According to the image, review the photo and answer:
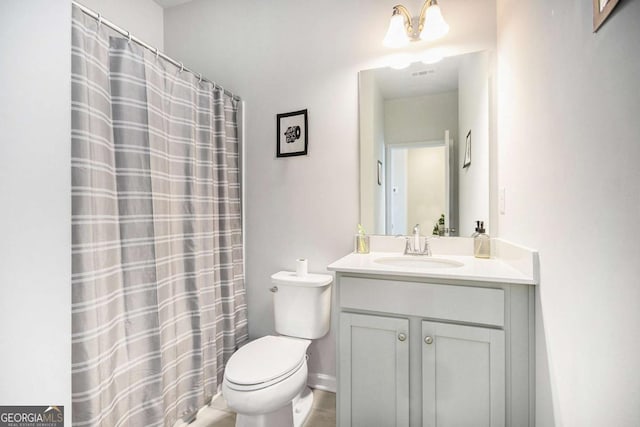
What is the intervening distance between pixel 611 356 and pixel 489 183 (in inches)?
44.1

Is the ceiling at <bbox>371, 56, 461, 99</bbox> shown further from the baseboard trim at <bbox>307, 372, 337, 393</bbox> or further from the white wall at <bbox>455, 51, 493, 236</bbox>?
the baseboard trim at <bbox>307, 372, 337, 393</bbox>

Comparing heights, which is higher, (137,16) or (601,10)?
(137,16)

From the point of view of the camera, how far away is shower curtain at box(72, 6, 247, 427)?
1116 mm

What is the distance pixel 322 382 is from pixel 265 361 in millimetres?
710

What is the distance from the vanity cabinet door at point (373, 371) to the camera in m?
1.25

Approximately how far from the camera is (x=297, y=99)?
1.97 metres

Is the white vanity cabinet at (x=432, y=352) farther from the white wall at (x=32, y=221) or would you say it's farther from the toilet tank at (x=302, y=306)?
the white wall at (x=32, y=221)

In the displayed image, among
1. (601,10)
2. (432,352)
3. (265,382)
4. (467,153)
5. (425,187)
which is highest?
(601,10)

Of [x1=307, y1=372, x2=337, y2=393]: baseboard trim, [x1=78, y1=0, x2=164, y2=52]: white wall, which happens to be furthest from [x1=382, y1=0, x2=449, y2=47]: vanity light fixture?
[x1=307, y1=372, x2=337, y2=393]: baseboard trim

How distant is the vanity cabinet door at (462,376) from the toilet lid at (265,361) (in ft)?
1.97

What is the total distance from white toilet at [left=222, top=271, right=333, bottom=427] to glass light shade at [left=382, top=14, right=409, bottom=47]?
1420mm

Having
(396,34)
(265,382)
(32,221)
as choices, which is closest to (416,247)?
(265,382)

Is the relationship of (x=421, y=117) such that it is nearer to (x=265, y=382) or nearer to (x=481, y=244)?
(x=481, y=244)

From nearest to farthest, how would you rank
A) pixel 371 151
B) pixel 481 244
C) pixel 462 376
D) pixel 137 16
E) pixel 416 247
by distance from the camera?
1. pixel 462 376
2. pixel 481 244
3. pixel 416 247
4. pixel 371 151
5. pixel 137 16
